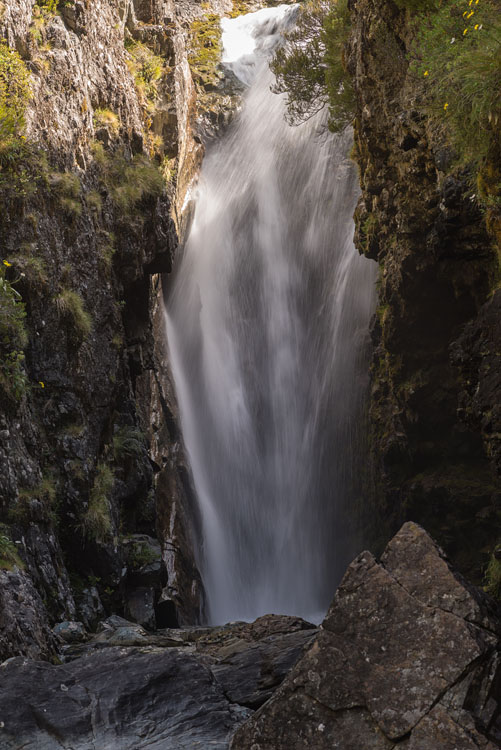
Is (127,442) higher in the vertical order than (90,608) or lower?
higher

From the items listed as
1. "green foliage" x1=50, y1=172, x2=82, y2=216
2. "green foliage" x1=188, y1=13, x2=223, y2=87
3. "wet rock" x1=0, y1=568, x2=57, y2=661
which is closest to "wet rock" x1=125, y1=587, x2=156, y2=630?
"wet rock" x1=0, y1=568, x2=57, y2=661

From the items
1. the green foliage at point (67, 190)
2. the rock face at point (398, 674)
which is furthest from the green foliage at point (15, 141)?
the rock face at point (398, 674)

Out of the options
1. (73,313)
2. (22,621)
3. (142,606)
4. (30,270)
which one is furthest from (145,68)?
(22,621)

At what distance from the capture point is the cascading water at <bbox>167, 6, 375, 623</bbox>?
15758mm

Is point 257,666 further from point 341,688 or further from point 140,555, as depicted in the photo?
point 140,555

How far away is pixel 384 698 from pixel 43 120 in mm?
9975

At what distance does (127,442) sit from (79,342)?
2.23 m

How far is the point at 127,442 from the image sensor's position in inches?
420

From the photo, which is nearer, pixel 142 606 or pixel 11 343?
pixel 11 343

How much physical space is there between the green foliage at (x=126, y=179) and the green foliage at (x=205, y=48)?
46.1 ft

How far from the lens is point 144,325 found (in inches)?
520

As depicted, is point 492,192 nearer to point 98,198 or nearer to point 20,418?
point 20,418

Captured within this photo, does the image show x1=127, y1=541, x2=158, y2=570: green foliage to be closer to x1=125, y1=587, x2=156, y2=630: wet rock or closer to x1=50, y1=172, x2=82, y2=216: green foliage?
x1=125, y1=587, x2=156, y2=630: wet rock

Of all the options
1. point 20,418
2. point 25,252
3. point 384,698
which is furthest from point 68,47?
point 384,698
